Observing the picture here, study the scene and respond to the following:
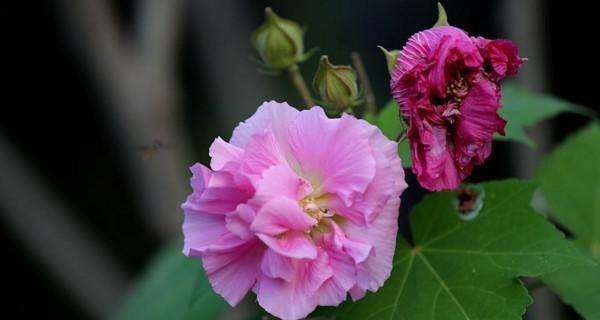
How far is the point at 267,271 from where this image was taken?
0.84 meters

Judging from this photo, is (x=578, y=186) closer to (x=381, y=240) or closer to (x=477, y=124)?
(x=477, y=124)

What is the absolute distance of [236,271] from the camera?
88cm

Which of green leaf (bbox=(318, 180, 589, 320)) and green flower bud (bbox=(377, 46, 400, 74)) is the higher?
green flower bud (bbox=(377, 46, 400, 74))

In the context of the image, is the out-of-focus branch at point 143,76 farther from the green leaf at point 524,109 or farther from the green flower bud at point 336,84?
the green flower bud at point 336,84

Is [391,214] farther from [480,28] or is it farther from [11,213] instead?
[11,213]

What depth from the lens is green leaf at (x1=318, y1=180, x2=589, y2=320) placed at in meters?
0.93

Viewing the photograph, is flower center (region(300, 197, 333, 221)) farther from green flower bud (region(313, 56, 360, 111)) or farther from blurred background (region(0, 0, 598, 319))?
blurred background (region(0, 0, 598, 319))

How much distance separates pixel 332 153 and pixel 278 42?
0.41 m

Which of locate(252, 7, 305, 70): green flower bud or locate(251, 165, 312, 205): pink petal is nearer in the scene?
locate(251, 165, 312, 205): pink petal

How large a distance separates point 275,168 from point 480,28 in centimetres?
235

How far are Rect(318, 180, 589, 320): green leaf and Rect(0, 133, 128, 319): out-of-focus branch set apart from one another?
263 centimetres

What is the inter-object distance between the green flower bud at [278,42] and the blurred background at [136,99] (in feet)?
4.52

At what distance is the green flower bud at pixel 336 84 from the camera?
101cm

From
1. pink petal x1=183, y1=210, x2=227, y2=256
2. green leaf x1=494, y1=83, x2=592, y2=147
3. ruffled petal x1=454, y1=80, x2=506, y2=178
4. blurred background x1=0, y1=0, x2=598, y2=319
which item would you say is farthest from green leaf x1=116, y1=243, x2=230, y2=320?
blurred background x1=0, y1=0, x2=598, y2=319
